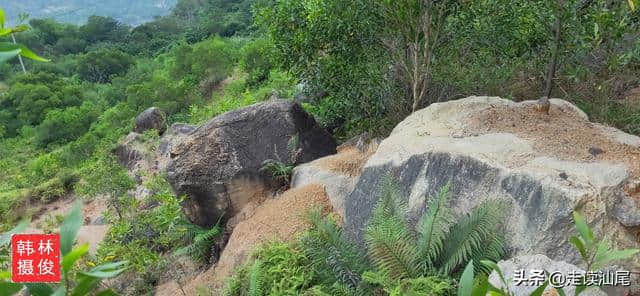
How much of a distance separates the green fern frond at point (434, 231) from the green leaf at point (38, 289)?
251 cm

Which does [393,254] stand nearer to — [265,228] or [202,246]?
[265,228]

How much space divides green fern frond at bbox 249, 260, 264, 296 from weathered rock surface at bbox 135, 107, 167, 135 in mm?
11471

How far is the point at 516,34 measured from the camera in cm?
539

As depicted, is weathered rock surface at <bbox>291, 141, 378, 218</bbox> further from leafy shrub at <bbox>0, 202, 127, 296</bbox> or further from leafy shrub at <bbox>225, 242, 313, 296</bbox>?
leafy shrub at <bbox>0, 202, 127, 296</bbox>

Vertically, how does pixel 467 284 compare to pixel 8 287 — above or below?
below

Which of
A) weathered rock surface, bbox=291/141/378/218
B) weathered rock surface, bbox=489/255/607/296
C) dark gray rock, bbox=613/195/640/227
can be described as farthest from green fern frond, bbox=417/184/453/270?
weathered rock surface, bbox=291/141/378/218

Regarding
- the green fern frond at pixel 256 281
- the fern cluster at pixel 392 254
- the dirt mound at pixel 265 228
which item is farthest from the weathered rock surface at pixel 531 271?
the dirt mound at pixel 265 228

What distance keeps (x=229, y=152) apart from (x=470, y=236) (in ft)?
10.8

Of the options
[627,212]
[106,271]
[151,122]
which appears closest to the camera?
[106,271]

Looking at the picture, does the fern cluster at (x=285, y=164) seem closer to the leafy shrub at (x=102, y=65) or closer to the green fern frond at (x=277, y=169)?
the green fern frond at (x=277, y=169)

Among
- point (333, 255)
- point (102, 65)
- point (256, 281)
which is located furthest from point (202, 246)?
point (102, 65)

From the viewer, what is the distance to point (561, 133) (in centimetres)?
397

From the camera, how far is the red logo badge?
1.24 meters

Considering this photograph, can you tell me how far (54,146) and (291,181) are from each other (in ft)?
62.0
